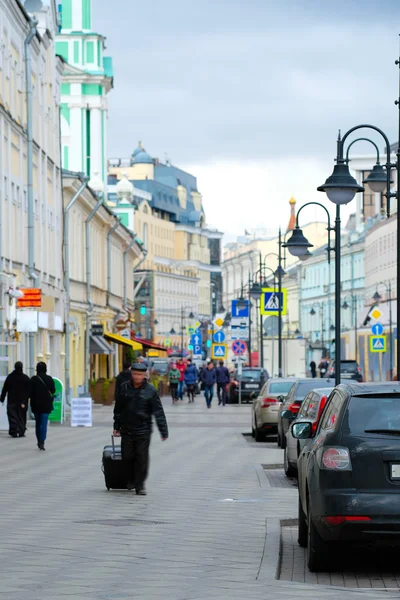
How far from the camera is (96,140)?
81.2 meters

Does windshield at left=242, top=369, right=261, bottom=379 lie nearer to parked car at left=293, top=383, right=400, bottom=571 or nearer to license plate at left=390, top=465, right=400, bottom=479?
parked car at left=293, top=383, right=400, bottom=571

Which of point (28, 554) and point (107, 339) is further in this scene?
point (107, 339)

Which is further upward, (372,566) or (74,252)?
(74,252)

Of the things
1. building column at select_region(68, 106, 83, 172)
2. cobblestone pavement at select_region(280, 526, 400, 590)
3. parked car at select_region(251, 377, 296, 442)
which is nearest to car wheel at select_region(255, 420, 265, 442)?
parked car at select_region(251, 377, 296, 442)

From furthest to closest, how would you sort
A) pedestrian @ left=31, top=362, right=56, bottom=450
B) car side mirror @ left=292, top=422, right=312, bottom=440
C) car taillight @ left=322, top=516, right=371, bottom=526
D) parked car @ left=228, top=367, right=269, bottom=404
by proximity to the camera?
parked car @ left=228, top=367, right=269, bottom=404 → pedestrian @ left=31, top=362, right=56, bottom=450 → car side mirror @ left=292, top=422, right=312, bottom=440 → car taillight @ left=322, top=516, right=371, bottom=526

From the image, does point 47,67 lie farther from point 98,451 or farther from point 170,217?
point 170,217

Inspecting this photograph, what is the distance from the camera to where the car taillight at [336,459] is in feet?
34.2

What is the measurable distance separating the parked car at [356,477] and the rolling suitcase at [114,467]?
7.03m

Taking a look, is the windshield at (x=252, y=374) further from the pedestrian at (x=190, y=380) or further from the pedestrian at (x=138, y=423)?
the pedestrian at (x=138, y=423)

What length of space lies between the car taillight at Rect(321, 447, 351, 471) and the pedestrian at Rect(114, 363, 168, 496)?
6.93 metres

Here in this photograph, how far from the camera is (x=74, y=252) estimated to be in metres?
56.4

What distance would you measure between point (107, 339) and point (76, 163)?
20426 mm

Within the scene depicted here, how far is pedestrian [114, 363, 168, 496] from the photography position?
57.3 feet

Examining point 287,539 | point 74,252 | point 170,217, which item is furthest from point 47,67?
point 170,217
